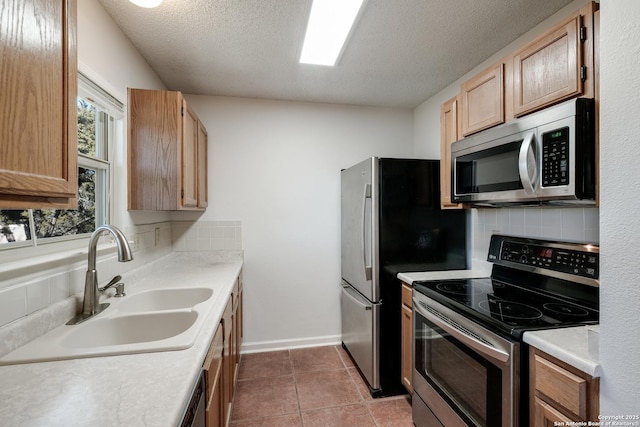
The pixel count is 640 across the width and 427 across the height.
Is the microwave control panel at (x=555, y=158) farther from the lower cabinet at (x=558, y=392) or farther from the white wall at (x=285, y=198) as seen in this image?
the white wall at (x=285, y=198)

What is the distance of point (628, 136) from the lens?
81 centimetres

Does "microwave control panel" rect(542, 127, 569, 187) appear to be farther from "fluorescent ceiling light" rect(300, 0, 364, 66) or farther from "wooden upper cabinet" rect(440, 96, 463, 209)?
"fluorescent ceiling light" rect(300, 0, 364, 66)

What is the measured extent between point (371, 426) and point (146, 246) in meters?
1.95

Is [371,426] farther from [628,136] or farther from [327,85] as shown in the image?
[327,85]

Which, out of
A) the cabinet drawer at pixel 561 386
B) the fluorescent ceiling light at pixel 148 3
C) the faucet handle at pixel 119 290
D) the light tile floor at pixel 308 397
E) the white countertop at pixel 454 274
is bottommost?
the light tile floor at pixel 308 397

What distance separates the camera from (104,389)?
Result: 0.77m

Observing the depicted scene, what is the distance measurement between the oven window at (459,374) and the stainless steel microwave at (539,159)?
2.53 feet

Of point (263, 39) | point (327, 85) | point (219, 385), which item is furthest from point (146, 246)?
point (327, 85)

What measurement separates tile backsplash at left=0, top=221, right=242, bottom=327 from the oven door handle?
67.6 inches

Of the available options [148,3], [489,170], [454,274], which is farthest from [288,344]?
[148,3]

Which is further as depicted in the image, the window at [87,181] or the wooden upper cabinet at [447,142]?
the wooden upper cabinet at [447,142]

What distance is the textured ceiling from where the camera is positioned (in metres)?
1.60

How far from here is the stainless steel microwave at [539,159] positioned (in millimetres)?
1155

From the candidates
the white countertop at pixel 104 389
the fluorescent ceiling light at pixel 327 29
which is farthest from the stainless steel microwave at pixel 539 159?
the white countertop at pixel 104 389
